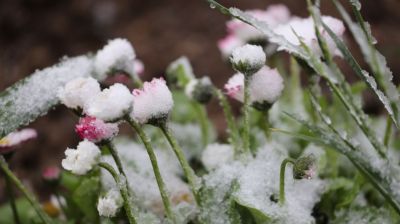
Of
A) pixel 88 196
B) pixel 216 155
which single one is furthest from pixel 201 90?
pixel 88 196

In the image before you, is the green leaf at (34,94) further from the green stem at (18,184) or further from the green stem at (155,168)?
the green stem at (155,168)

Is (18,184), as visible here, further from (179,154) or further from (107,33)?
(107,33)

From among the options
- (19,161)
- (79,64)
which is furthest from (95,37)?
(79,64)

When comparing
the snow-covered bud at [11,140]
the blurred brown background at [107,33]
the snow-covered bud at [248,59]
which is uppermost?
the snow-covered bud at [11,140]

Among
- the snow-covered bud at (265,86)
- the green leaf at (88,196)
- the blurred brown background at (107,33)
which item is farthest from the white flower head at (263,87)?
the blurred brown background at (107,33)

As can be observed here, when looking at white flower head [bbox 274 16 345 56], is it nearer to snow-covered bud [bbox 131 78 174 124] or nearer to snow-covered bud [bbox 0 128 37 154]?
snow-covered bud [bbox 131 78 174 124]

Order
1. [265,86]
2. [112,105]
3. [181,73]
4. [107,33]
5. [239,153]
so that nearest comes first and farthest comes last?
[112,105], [265,86], [239,153], [181,73], [107,33]

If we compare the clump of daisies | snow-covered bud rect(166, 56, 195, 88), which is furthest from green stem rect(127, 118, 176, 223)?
snow-covered bud rect(166, 56, 195, 88)

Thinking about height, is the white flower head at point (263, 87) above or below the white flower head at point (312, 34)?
below
